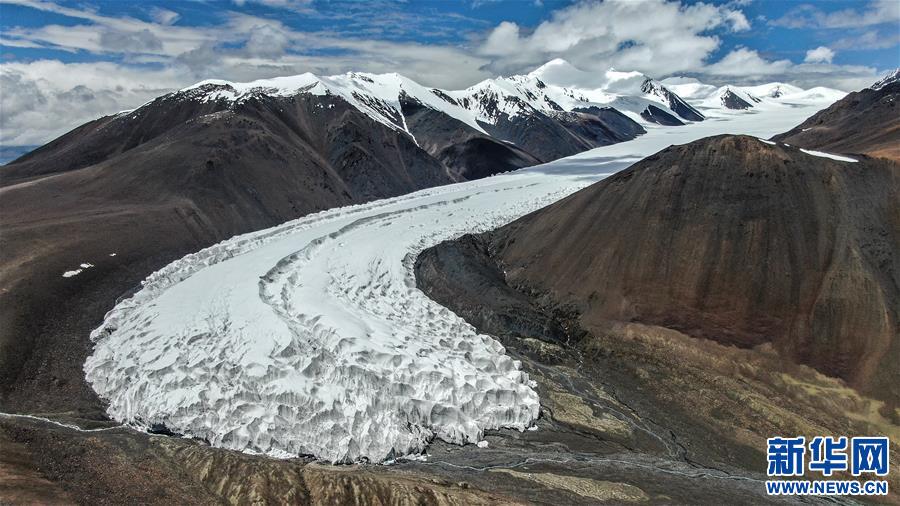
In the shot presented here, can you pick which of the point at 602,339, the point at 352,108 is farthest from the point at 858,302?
the point at 352,108

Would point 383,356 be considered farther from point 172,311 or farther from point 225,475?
point 172,311

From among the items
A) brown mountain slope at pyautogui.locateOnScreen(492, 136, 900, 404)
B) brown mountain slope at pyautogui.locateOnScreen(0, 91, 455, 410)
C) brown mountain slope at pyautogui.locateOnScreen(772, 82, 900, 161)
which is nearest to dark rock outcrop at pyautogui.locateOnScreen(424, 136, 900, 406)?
brown mountain slope at pyautogui.locateOnScreen(492, 136, 900, 404)

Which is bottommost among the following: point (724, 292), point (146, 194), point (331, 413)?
point (331, 413)

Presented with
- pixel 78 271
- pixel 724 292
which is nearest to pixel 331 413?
pixel 724 292

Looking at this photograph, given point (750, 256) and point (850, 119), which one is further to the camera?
point (850, 119)

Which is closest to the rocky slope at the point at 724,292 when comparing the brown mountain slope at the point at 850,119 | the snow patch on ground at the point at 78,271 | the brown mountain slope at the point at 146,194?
the brown mountain slope at the point at 146,194

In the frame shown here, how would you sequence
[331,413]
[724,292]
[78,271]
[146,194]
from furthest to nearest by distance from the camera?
[146,194] → [78,271] → [724,292] → [331,413]

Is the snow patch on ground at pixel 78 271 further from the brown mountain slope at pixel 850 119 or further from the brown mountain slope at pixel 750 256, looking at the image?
the brown mountain slope at pixel 850 119

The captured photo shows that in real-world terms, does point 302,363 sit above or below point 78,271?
below

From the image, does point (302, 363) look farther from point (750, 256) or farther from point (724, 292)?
point (750, 256)

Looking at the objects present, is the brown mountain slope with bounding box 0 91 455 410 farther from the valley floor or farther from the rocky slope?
the rocky slope
